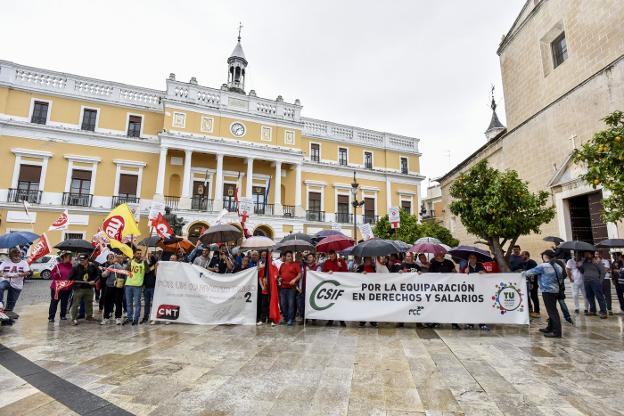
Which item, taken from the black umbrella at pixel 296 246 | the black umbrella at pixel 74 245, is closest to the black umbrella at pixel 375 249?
the black umbrella at pixel 296 246

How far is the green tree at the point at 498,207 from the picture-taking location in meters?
8.85

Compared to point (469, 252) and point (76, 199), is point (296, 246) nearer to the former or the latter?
point (469, 252)

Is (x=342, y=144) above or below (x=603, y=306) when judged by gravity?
above

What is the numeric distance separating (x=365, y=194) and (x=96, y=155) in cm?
2025

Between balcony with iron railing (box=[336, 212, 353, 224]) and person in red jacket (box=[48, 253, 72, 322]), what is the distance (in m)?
20.5

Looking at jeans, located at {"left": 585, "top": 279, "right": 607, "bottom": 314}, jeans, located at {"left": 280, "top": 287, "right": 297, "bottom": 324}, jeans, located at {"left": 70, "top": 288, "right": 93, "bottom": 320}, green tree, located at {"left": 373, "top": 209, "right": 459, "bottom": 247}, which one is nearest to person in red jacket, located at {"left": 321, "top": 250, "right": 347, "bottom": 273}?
jeans, located at {"left": 280, "top": 287, "right": 297, "bottom": 324}

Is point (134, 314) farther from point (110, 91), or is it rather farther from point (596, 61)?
point (110, 91)

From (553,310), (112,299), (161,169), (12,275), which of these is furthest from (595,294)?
(161,169)

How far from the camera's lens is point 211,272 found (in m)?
7.16

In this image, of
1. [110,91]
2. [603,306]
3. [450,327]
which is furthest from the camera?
[110,91]

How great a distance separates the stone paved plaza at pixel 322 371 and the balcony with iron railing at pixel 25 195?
56.2ft

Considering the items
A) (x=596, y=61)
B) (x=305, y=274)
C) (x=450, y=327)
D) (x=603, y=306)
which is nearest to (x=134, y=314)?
(x=305, y=274)

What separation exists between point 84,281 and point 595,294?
12027 millimetres

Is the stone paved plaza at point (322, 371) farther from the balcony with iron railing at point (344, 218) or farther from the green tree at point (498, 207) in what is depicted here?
the balcony with iron railing at point (344, 218)
